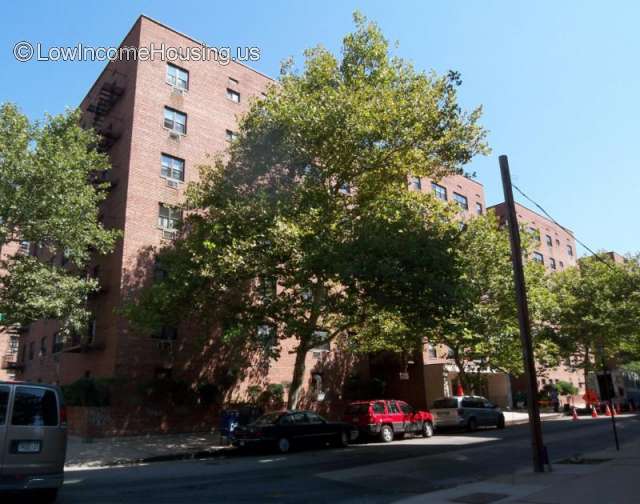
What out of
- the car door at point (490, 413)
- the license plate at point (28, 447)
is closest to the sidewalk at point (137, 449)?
the license plate at point (28, 447)

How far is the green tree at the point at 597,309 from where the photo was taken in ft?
123

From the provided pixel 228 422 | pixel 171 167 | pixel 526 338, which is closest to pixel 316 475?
pixel 526 338

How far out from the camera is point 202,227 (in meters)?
19.0

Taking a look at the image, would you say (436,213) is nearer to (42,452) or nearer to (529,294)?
(529,294)

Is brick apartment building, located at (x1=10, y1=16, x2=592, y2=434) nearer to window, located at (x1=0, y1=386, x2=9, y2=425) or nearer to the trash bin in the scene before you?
the trash bin

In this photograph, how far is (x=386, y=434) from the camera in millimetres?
20188

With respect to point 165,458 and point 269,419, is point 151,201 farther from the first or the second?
point 269,419

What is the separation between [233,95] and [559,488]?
26862 millimetres

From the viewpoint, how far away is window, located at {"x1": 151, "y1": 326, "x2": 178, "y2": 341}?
23.1 m

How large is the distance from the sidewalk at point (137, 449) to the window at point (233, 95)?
61.4 feet

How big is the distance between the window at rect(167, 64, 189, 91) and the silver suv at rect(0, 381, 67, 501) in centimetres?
2253

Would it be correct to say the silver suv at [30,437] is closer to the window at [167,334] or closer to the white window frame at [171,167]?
the window at [167,334]

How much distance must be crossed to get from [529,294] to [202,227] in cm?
1728

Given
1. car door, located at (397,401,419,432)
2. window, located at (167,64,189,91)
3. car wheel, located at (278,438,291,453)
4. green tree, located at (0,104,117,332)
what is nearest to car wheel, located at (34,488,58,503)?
car wheel, located at (278,438,291,453)
